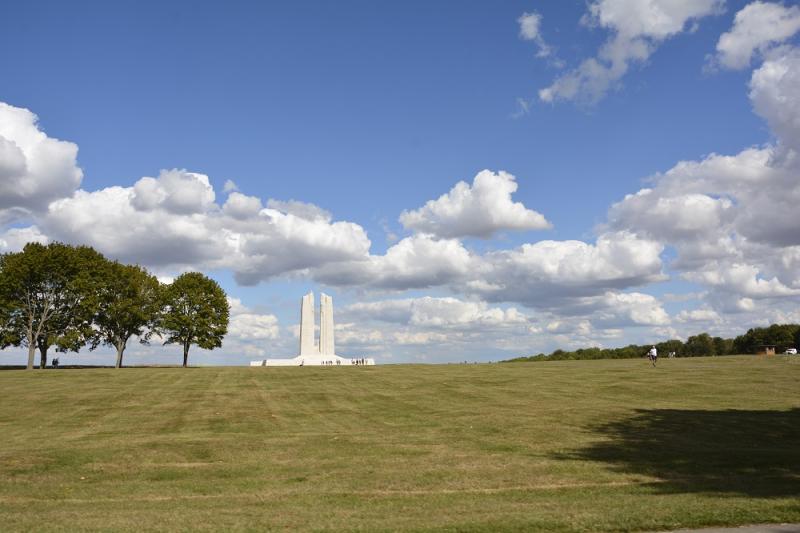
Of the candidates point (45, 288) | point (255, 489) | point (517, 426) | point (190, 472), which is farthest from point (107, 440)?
point (45, 288)

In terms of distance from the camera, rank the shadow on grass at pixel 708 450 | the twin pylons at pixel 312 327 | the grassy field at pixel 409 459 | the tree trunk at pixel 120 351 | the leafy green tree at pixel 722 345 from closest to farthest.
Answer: the grassy field at pixel 409 459 < the shadow on grass at pixel 708 450 < the tree trunk at pixel 120 351 < the twin pylons at pixel 312 327 < the leafy green tree at pixel 722 345

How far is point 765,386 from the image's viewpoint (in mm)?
33781

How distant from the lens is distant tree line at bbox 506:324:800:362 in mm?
89312

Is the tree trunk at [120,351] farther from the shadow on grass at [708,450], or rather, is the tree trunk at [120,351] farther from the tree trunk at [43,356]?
the shadow on grass at [708,450]

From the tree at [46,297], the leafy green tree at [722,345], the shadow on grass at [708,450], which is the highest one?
the tree at [46,297]

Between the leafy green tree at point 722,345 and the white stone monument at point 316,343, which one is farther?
the leafy green tree at point 722,345

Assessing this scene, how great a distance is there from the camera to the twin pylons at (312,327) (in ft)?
282

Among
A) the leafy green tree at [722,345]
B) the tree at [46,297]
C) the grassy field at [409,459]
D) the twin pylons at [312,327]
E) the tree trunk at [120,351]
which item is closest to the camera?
the grassy field at [409,459]

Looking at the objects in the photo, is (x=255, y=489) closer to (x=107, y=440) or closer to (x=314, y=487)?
(x=314, y=487)

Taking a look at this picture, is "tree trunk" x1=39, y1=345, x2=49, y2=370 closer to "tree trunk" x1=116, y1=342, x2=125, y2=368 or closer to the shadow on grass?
"tree trunk" x1=116, y1=342, x2=125, y2=368

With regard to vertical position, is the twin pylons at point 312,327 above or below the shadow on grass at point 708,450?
above

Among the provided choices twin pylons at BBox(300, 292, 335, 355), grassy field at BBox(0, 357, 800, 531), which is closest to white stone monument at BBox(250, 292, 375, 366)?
twin pylons at BBox(300, 292, 335, 355)

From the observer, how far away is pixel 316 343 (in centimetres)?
Answer: 8825

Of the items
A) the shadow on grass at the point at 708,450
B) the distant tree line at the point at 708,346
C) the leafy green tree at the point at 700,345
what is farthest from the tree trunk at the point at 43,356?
the leafy green tree at the point at 700,345
